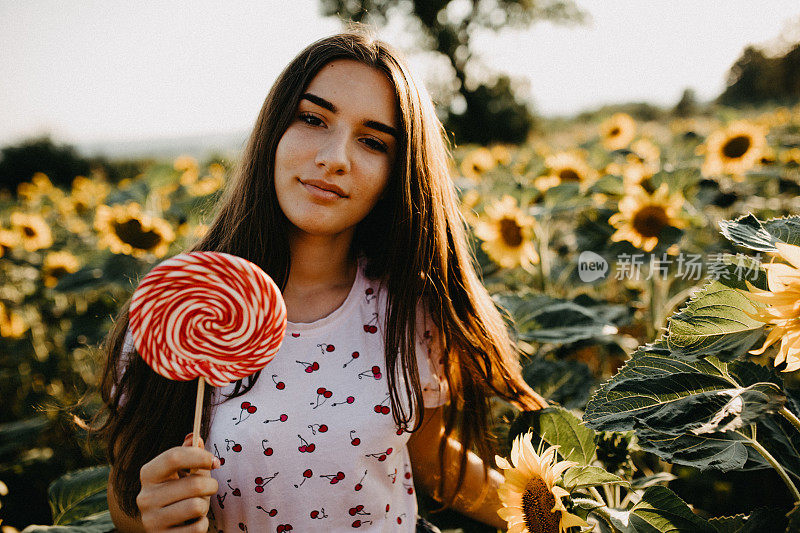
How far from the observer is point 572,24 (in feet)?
59.4

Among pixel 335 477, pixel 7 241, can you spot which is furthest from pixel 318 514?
pixel 7 241

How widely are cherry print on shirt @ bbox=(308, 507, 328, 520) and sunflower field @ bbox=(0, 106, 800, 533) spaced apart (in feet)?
1.39

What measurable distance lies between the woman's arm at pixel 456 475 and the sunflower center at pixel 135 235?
1810 millimetres

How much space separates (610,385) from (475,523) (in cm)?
72

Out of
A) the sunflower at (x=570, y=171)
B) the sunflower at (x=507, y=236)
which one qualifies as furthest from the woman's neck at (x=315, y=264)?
the sunflower at (x=570, y=171)

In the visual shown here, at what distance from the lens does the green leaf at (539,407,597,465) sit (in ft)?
3.73

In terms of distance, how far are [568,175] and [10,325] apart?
10.3ft

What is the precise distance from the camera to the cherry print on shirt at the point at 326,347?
1.26 metres

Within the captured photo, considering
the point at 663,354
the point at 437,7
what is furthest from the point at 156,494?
the point at 437,7

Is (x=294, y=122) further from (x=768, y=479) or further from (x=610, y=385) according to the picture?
(x=768, y=479)

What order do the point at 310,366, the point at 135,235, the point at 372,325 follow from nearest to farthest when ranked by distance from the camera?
1. the point at 310,366
2. the point at 372,325
3. the point at 135,235

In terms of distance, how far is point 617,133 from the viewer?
400cm

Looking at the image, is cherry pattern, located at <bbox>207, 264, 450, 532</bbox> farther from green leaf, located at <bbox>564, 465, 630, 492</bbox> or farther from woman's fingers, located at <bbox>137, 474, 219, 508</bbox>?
green leaf, located at <bbox>564, 465, 630, 492</bbox>

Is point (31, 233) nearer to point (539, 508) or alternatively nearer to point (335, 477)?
point (335, 477)
